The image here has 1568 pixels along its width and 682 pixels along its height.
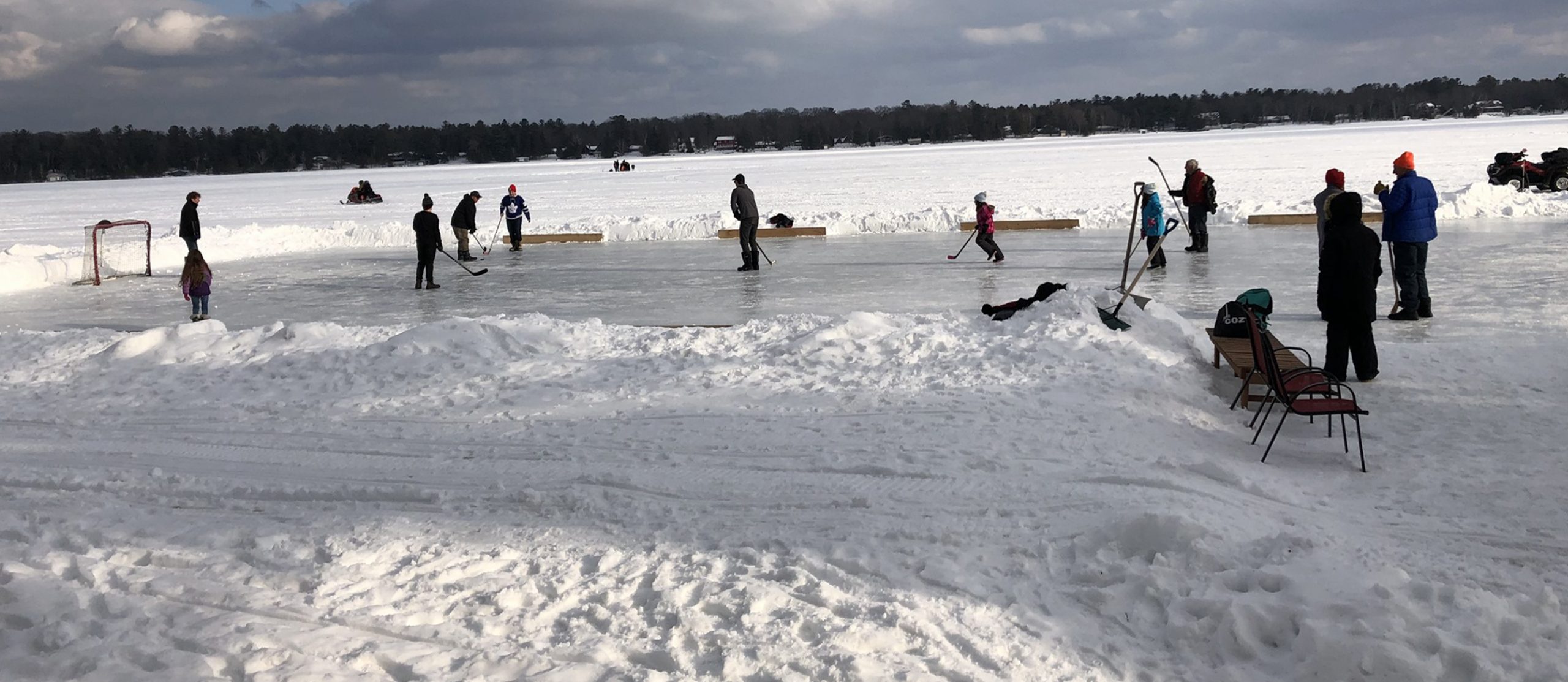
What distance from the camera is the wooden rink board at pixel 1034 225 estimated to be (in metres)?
21.8

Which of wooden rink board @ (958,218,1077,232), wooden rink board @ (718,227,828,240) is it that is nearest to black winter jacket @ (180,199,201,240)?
wooden rink board @ (718,227,828,240)

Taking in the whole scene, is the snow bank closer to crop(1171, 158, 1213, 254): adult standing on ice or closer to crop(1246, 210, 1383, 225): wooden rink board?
crop(1171, 158, 1213, 254): adult standing on ice

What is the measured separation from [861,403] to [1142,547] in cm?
306

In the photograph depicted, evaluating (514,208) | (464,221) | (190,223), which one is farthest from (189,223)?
(514,208)

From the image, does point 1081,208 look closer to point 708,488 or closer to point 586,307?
point 586,307

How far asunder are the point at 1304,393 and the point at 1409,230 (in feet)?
13.8

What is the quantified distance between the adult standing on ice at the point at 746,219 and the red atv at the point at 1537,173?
1827cm

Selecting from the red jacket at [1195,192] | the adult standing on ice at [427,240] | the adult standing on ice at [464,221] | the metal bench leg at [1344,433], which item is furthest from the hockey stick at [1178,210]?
the adult standing on ice at [464,221]

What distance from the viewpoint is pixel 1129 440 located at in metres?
6.71

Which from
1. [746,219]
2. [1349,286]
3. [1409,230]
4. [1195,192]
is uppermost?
[1195,192]

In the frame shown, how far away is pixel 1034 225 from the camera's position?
71.9 feet

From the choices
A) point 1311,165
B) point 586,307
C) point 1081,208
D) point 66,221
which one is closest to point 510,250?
point 586,307

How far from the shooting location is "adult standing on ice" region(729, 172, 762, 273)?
16.2 meters

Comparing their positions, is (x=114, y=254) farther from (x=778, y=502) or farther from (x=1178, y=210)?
(x=778, y=502)
